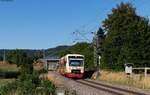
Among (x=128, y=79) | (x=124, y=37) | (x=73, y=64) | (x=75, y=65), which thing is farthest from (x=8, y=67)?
(x=128, y=79)

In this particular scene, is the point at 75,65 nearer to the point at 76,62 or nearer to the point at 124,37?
the point at 76,62

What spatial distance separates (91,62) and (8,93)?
7906cm

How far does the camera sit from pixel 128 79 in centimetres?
5375

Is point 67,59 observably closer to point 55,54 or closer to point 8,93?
point 8,93

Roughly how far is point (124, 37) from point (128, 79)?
2053 cm

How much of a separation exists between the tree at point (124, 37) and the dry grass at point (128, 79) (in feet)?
11.3

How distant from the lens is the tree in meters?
68.6

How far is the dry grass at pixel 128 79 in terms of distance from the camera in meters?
47.2

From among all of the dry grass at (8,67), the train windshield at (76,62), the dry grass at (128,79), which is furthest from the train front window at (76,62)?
the dry grass at (8,67)

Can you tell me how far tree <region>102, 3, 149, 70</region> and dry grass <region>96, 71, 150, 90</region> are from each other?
3455 millimetres

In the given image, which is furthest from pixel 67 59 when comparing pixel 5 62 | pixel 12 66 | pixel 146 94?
pixel 5 62

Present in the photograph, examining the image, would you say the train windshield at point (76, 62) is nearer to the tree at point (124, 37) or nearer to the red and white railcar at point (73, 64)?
the red and white railcar at point (73, 64)

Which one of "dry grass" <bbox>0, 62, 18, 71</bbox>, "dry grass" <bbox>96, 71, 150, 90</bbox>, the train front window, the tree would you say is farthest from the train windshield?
"dry grass" <bbox>0, 62, 18, 71</bbox>

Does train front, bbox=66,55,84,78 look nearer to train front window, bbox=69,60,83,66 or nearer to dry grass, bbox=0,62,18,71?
train front window, bbox=69,60,83,66
